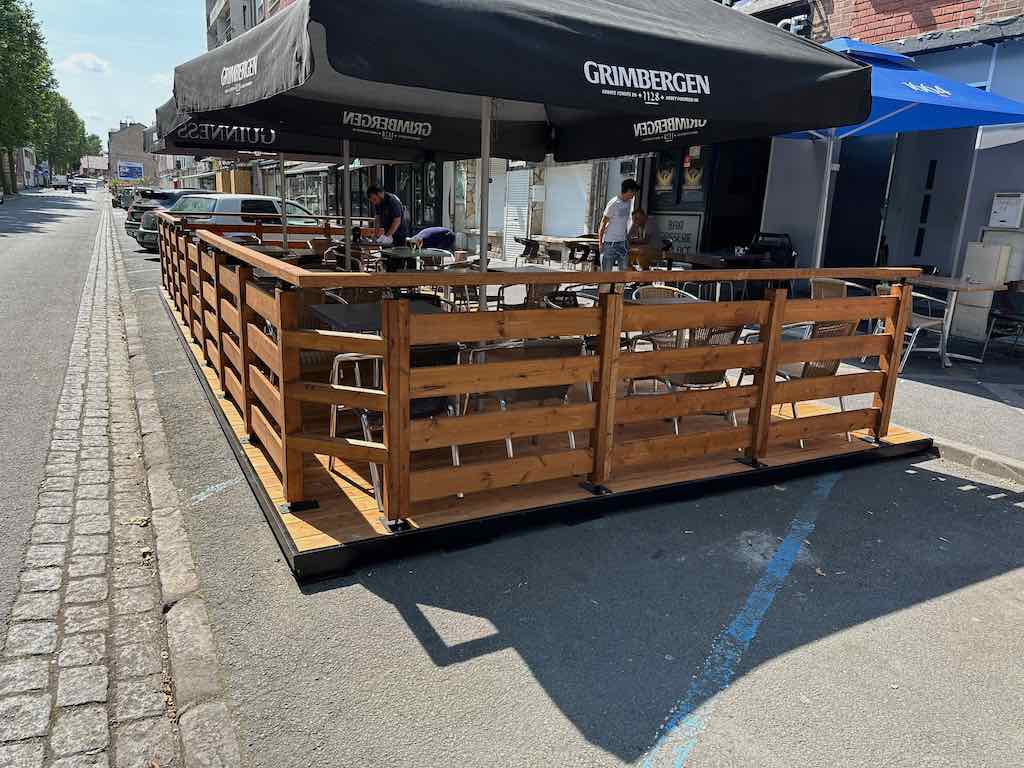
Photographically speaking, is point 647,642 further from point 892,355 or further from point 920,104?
point 920,104

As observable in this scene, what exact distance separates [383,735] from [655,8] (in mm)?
3927

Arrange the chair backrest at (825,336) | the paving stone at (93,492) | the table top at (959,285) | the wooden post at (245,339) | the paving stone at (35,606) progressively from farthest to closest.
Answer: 1. the table top at (959,285)
2. the chair backrest at (825,336)
3. the wooden post at (245,339)
4. the paving stone at (93,492)
5. the paving stone at (35,606)

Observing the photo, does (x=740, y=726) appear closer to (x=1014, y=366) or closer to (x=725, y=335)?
(x=725, y=335)

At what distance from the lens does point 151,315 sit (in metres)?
10.8

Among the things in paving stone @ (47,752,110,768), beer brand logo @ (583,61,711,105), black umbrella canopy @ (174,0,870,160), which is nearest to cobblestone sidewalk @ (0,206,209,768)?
paving stone @ (47,752,110,768)

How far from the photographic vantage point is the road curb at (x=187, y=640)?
8.09 feet

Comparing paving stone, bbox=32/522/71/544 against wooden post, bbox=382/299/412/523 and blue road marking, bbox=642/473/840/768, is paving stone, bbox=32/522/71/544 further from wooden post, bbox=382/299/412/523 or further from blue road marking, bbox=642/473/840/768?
blue road marking, bbox=642/473/840/768

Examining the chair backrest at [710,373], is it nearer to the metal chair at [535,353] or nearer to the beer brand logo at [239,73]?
the metal chair at [535,353]

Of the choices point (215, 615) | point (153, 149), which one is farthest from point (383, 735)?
point (153, 149)

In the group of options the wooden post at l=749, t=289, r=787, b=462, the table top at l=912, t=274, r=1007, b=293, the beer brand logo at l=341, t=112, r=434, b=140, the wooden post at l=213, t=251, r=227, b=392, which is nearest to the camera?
the wooden post at l=749, t=289, r=787, b=462

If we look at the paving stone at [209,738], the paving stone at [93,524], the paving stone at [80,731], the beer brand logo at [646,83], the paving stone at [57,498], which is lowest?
the paving stone at [93,524]

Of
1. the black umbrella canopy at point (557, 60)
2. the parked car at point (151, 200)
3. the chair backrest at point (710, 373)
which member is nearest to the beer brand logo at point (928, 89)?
the black umbrella canopy at point (557, 60)

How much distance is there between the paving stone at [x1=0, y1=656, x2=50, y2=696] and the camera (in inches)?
107

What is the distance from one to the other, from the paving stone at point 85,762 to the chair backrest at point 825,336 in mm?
4738
